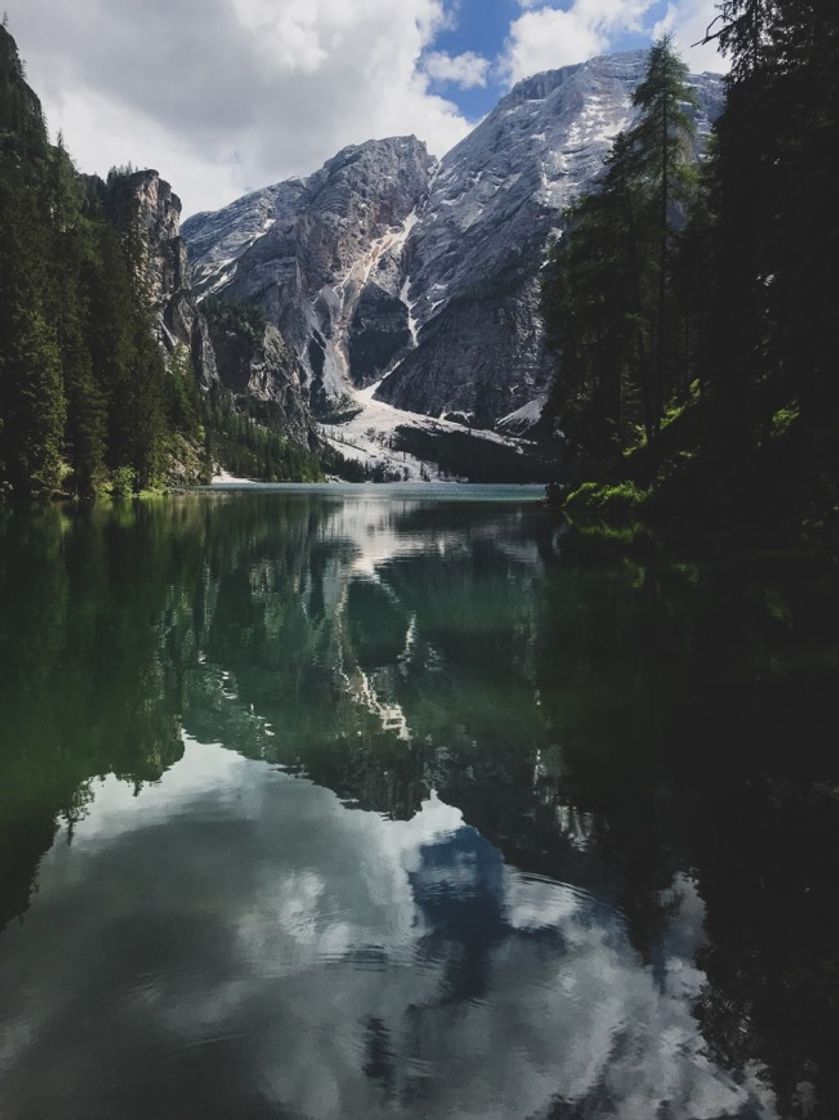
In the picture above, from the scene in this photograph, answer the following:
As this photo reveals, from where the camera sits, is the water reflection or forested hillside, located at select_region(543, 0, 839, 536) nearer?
the water reflection

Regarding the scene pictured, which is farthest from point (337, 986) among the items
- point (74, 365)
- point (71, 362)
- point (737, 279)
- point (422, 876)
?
point (71, 362)

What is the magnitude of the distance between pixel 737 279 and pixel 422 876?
79.3 feet

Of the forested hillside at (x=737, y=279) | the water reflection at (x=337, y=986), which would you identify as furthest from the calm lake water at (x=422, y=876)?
the forested hillside at (x=737, y=279)

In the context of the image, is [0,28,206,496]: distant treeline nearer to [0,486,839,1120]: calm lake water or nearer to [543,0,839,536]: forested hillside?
[543,0,839,536]: forested hillside

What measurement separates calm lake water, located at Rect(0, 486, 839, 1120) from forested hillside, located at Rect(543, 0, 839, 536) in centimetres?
1019

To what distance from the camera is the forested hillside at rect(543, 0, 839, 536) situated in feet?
57.7

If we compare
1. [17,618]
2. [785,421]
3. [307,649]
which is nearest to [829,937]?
[307,649]

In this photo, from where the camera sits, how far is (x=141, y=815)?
6223 mm

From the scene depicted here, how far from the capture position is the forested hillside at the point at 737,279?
692 inches

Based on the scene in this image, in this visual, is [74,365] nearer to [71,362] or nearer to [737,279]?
[71,362]

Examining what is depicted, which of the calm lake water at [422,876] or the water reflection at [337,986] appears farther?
the calm lake water at [422,876]

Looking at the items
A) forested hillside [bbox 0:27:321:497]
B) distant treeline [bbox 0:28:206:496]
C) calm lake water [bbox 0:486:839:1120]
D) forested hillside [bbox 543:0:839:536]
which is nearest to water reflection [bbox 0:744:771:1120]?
calm lake water [bbox 0:486:839:1120]

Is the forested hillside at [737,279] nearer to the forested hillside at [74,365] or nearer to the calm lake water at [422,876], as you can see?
the calm lake water at [422,876]

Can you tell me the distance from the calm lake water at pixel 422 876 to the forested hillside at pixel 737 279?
10.2 metres
